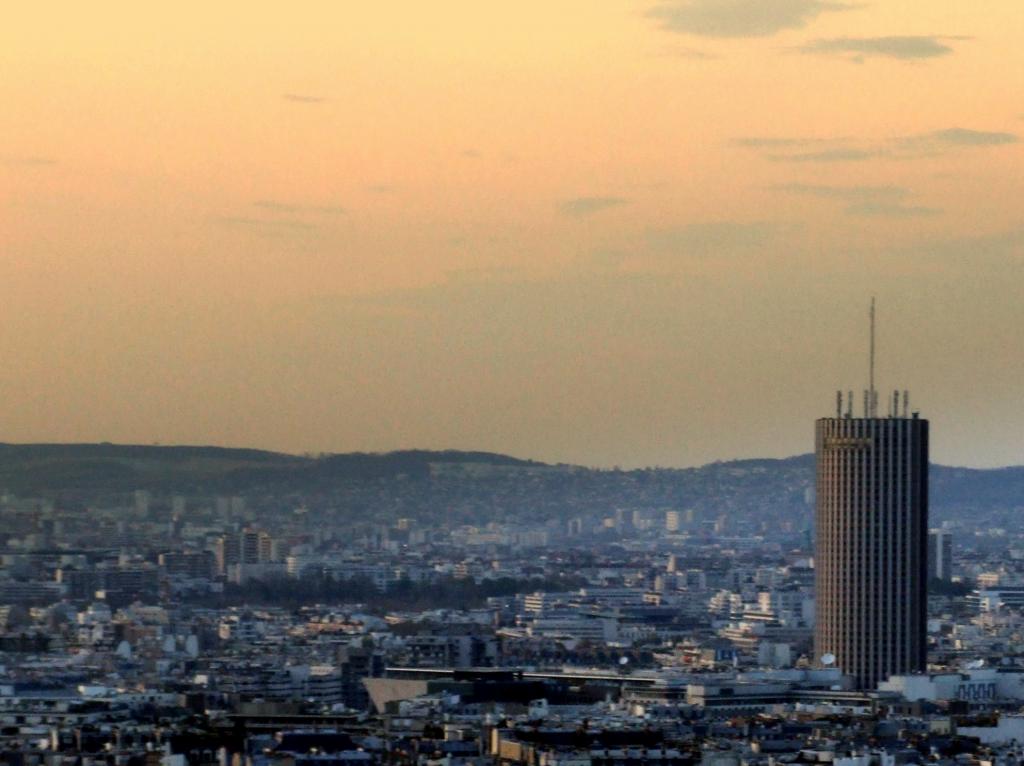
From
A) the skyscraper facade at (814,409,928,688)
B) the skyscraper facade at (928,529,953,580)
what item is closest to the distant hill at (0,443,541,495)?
the skyscraper facade at (928,529,953,580)

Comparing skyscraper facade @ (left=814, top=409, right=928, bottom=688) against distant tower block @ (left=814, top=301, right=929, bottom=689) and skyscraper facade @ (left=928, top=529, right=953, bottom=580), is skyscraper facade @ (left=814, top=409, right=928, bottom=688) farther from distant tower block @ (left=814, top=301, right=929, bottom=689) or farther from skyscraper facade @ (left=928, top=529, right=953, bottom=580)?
skyscraper facade @ (left=928, top=529, right=953, bottom=580)

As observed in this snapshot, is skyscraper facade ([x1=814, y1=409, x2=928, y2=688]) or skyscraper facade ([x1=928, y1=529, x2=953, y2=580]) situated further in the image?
skyscraper facade ([x1=928, y1=529, x2=953, y2=580])

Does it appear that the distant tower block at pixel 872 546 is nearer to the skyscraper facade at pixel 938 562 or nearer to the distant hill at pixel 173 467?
the distant hill at pixel 173 467

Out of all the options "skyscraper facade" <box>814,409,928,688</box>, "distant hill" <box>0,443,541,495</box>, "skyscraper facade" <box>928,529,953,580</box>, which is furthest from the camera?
"skyscraper facade" <box>928,529,953,580</box>

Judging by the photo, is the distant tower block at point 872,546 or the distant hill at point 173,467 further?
the distant hill at point 173,467

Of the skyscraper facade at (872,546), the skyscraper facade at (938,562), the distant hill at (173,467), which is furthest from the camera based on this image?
the skyscraper facade at (938,562)

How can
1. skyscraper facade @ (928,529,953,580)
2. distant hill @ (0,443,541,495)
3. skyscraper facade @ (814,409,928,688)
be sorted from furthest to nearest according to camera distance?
1. skyscraper facade @ (928,529,953,580)
2. distant hill @ (0,443,541,495)
3. skyscraper facade @ (814,409,928,688)

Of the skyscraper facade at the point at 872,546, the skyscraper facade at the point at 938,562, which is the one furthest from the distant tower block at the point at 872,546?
the skyscraper facade at the point at 938,562

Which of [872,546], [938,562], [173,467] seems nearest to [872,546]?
[872,546]

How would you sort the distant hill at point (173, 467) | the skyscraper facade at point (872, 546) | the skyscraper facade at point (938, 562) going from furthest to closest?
the skyscraper facade at point (938, 562)
the distant hill at point (173, 467)
the skyscraper facade at point (872, 546)

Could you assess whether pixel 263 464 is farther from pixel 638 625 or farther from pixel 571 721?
pixel 571 721
